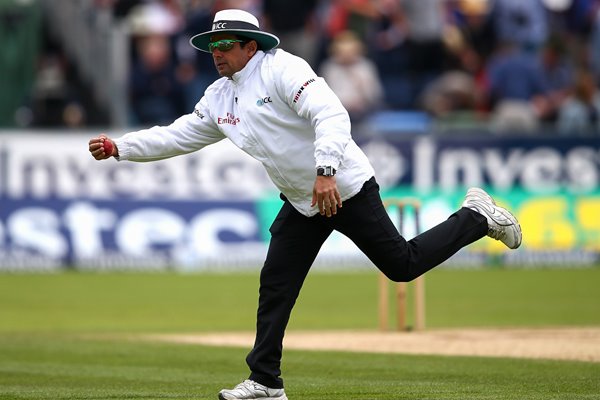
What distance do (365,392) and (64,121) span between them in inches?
584

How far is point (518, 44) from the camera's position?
76.3 ft

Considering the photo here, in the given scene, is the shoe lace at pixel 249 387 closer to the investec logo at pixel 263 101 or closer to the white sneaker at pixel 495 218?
the investec logo at pixel 263 101

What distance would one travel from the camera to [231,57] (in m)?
8.34

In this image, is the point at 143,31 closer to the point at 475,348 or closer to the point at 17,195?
the point at 17,195

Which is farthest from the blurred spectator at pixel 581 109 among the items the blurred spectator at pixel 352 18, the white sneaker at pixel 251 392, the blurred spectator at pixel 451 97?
the white sneaker at pixel 251 392

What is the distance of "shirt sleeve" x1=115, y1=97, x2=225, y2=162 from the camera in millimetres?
8781

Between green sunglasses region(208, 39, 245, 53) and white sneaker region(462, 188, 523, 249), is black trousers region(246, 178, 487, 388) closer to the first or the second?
white sneaker region(462, 188, 523, 249)

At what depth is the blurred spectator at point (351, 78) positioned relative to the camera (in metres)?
22.8

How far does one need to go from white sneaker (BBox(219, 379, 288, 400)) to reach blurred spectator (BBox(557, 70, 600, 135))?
1514cm

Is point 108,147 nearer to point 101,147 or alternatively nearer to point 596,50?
point 101,147

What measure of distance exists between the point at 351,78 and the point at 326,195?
15.3 metres

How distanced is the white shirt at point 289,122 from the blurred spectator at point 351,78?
46.8 feet

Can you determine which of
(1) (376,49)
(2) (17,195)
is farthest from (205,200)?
(1) (376,49)

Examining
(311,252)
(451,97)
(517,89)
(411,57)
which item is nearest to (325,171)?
(311,252)
